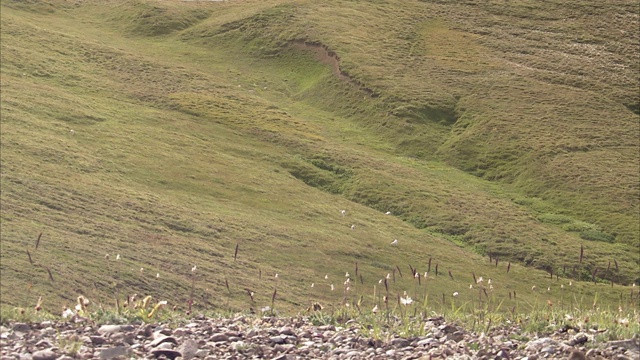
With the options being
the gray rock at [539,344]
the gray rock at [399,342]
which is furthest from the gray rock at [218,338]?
the gray rock at [539,344]

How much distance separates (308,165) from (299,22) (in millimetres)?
23188

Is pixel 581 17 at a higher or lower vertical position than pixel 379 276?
higher

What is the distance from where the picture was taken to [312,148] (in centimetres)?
3969

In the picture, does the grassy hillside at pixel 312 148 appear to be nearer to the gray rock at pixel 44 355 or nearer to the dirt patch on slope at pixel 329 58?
the dirt patch on slope at pixel 329 58

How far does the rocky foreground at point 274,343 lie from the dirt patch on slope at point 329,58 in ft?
133

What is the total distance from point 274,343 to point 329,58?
45.7m

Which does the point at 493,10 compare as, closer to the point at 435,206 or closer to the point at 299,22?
the point at 299,22

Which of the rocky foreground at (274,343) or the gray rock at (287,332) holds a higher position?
the rocky foreground at (274,343)

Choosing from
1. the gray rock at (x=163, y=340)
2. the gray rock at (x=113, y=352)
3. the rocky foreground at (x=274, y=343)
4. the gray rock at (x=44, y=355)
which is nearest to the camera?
the gray rock at (x=44, y=355)

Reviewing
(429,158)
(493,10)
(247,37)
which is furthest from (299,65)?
(493,10)

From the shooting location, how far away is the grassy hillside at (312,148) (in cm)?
2111

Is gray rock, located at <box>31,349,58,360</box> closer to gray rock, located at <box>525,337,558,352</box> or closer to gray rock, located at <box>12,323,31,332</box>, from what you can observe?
gray rock, located at <box>12,323,31,332</box>

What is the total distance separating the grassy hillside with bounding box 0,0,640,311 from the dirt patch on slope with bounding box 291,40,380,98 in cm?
14

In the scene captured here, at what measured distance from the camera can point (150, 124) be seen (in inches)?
1480
